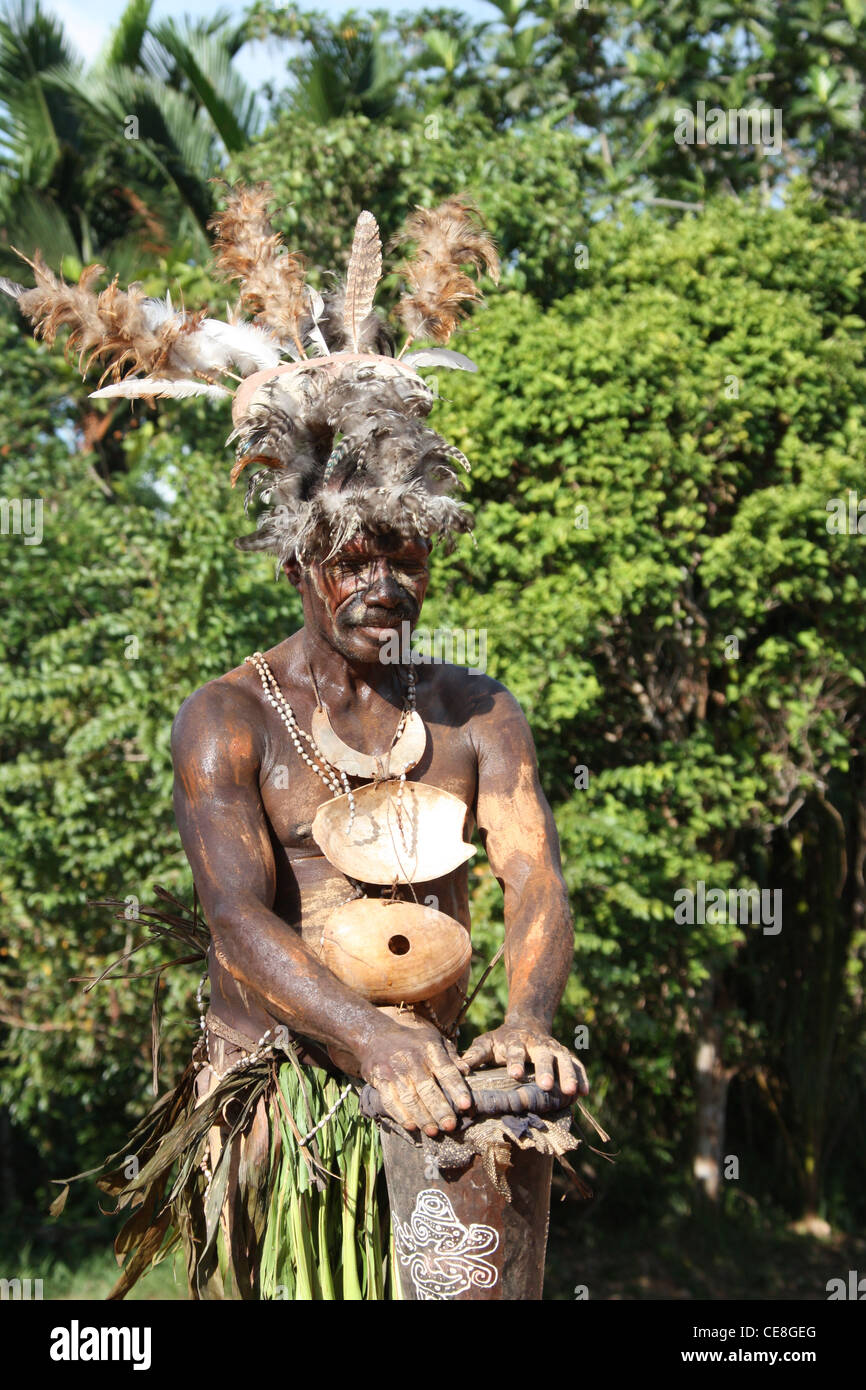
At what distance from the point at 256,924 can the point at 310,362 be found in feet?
3.85

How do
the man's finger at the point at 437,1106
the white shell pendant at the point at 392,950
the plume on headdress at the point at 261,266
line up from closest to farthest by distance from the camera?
the man's finger at the point at 437,1106 < the white shell pendant at the point at 392,950 < the plume on headdress at the point at 261,266

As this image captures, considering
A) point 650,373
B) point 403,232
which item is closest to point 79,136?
point 650,373

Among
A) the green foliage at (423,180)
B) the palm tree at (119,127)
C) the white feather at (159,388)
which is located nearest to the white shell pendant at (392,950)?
the white feather at (159,388)

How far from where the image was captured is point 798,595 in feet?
22.3

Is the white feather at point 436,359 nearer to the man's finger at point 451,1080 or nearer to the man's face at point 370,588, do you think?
the man's face at point 370,588

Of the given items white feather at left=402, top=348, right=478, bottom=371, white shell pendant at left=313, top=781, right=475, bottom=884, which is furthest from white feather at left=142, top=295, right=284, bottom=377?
white shell pendant at left=313, top=781, right=475, bottom=884

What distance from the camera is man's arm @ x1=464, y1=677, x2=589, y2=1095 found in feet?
7.69

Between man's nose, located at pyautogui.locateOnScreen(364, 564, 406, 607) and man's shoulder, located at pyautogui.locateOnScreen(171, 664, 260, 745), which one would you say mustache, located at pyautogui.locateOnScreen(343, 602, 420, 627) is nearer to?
man's nose, located at pyautogui.locateOnScreen(364, 564, 406, 607)

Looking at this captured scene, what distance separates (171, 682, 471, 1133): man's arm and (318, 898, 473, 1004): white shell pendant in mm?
112

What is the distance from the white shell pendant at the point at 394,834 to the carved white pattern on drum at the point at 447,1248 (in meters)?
0.65

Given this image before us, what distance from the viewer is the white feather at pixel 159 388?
9.78 feet

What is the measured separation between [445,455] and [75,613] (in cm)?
492

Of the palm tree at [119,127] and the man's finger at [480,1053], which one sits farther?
the palm tree at [119,127]
